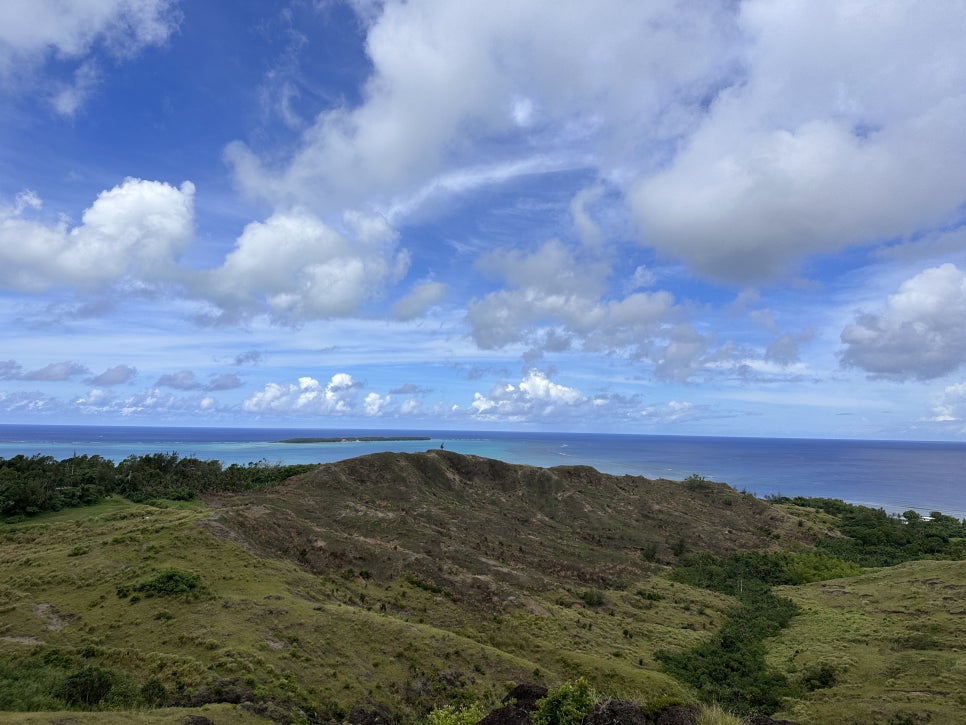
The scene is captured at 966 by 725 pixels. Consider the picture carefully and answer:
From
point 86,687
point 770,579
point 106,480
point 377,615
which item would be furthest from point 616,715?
point 106,480

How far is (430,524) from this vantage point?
65.9 meters

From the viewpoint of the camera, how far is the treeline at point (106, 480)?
63062 millimetres

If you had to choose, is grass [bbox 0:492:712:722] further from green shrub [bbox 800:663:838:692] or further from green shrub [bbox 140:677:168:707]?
green shrub [bbox 800:663:838:692]

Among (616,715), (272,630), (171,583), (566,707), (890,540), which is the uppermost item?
(566,707)

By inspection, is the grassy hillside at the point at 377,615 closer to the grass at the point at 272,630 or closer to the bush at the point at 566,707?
the grass at the point at 272,630

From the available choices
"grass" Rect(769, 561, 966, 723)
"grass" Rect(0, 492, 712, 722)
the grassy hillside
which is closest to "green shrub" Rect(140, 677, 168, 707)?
the grassy hillside

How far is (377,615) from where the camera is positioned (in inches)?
1492

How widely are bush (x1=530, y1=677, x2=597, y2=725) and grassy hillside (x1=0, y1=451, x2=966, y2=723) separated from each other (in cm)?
390

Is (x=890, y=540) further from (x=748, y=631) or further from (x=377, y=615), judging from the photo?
(x=377, y=615)

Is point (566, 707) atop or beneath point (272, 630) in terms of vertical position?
atop

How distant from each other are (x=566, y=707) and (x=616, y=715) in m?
1.69

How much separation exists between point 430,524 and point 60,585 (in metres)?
37.5

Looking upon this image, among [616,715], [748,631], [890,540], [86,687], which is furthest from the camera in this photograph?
[890,540]

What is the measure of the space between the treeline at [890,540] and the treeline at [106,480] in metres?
94.0
